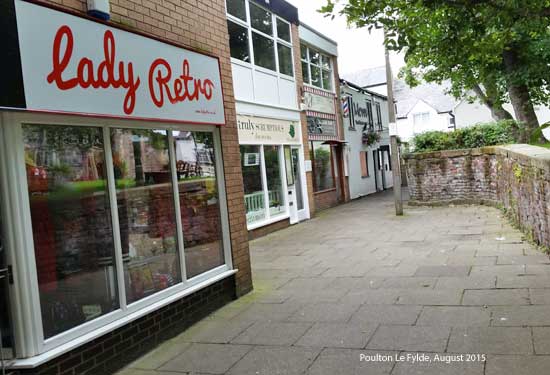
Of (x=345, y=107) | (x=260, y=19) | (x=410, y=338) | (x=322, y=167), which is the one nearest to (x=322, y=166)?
(x=322, y=167)

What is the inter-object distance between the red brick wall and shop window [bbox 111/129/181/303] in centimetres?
103

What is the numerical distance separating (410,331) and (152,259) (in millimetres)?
2564

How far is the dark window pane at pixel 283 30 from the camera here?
49.6 ft

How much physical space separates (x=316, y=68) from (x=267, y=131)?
5.80 meters

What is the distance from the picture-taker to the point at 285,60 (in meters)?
15.4

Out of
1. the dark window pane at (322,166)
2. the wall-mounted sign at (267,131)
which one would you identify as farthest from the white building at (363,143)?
the wall-mounted sign at (267,131)

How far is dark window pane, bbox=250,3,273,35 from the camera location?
13.6 metres

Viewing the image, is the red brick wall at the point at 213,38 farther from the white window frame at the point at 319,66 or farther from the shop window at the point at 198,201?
the white window frame at the point at 319,66

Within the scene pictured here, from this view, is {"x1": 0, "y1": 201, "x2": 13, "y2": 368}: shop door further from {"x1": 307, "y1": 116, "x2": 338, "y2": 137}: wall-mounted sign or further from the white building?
the white building

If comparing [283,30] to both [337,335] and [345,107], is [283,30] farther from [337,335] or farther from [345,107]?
[337,335]

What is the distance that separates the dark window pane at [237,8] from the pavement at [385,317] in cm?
641

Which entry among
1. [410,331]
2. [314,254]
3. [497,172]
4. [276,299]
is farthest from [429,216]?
[410,331]

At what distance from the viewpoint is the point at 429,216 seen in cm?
1359

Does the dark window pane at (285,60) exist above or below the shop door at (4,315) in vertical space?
above
